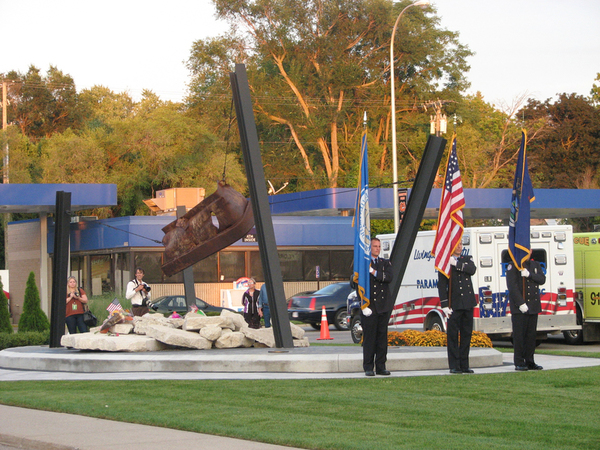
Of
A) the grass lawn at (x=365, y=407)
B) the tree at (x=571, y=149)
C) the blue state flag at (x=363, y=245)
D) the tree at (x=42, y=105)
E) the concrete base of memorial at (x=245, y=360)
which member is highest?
the tree at (x=42, y=105)

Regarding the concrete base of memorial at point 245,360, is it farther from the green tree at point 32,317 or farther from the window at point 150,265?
the window at point 150,265

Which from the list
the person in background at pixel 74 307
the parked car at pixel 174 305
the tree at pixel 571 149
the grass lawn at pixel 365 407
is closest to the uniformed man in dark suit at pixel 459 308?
the grass lawn at pixel 365 407

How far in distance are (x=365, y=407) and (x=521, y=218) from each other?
5.34m

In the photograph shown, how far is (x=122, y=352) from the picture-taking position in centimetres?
1512

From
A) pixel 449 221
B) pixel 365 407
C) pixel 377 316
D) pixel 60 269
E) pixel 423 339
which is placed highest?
pixel 449 221

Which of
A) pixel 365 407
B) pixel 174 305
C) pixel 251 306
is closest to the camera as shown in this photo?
pixel 365 407

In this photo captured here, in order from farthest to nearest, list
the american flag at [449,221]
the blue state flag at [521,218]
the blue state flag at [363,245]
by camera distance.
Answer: the blue state flag at [521,218] → the american flag at [449,221] → the blue state flag at [363,245]

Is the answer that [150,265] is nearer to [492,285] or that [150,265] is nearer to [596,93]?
[492,285]

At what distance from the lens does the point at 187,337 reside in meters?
15.2

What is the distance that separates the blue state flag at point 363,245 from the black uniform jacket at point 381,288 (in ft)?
0.29

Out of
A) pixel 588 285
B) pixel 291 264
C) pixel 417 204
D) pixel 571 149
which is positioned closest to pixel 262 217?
pixel 417 204

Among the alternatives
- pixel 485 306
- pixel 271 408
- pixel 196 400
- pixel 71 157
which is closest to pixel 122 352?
pixel 196 400

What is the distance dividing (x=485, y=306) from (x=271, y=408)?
9854 mm

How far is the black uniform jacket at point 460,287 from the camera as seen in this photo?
12.5m
